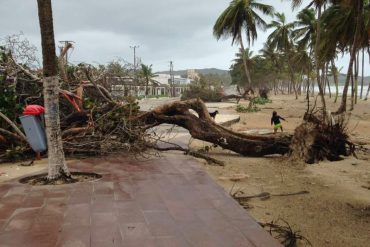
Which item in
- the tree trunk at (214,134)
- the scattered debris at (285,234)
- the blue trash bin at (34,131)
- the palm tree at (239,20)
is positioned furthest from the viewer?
the palm tree at (239,20)

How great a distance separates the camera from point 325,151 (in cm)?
953

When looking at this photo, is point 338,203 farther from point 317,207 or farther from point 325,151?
point 325,151

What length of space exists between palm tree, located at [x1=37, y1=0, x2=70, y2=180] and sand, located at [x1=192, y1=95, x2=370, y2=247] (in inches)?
104

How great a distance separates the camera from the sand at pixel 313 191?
5379mm

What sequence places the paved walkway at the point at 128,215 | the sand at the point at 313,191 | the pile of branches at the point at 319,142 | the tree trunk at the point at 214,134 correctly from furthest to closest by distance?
the tree trunk at the point at 214,134 < the pile of branches at the point at 319,142 < the sand at the point at 313,191 < the paved walkway at the point at 128,215

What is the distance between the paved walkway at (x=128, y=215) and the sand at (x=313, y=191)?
0.72m

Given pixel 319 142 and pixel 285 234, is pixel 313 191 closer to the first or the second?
pixel 319 142

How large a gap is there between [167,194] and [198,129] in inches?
168

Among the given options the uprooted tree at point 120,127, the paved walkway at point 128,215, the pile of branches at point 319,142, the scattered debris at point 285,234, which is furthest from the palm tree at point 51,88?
the pile of branches at point 319,142

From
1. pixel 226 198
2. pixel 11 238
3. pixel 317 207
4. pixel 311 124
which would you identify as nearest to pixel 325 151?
pixel 311 124

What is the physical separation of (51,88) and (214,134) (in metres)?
4.37

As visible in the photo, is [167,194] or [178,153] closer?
[167,194]

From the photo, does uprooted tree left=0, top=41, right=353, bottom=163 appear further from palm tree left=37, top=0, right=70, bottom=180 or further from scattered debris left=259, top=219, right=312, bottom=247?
scattered debris left=259, top=219, right=312, bottom=247

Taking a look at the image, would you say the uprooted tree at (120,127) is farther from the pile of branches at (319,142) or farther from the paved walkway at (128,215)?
the paved walkway at (128,215)
